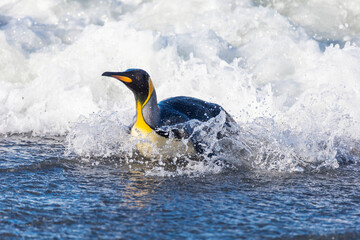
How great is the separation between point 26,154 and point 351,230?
3.00 metres

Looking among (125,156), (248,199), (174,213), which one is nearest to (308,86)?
(125,156)

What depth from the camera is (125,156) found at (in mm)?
4945

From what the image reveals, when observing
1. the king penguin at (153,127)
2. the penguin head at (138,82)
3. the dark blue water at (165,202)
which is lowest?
the dark blue water at (165,202)

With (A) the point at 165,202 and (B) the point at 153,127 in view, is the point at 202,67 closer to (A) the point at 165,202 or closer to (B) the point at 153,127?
(B) the point at 153,127

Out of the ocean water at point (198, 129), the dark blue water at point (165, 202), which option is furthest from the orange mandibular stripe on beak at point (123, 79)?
the dark blue water at point (165, 202)

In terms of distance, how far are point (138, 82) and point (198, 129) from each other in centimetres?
70

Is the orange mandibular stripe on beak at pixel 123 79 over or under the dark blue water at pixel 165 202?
over

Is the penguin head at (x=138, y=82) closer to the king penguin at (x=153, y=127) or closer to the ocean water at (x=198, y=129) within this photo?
the king penguin at (x=153, y=127)

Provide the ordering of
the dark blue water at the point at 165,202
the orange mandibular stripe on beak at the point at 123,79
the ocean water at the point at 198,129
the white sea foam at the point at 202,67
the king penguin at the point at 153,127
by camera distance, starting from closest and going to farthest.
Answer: the dark blue water at the point at 165,202
the ocean water at the point at 198,129
the orange mandibular stripe on beak at the point at 123,79
the king penguin at the point at 153,127
the white sea foam at the point at 202,67

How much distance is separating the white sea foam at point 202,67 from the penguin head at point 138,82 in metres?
0.48

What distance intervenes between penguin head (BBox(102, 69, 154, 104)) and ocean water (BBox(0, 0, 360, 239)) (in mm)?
478

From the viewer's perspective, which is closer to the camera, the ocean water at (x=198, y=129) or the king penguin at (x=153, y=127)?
the ocean water at (x=198, y=129)

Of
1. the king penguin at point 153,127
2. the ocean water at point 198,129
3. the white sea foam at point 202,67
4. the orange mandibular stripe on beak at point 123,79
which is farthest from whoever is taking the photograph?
the white sea foam at point 202,67

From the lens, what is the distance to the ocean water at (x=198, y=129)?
11.4 feet
